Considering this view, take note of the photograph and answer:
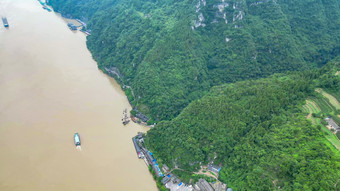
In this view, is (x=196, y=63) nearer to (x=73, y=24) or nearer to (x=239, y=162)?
(x=239, y=162)

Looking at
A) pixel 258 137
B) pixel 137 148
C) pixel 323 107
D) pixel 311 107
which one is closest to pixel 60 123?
pixel 137 148

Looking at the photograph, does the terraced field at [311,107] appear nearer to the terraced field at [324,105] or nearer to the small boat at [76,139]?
the terraced field at [324,105]

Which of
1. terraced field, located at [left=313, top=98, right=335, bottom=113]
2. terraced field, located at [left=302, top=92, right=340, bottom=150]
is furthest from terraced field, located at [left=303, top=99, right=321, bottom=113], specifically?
Result: terraced field, located at [left=313, top=98, right=335, bottom=113]

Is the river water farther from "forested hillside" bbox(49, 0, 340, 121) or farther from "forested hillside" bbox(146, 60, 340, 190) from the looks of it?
"forested hillside" bbox(146, 60, 340, 190)

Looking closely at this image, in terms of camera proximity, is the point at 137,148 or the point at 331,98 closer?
the point at 331,98

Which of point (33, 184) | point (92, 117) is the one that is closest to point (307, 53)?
point (92, 117)

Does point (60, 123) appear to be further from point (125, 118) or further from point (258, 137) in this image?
point (258, 137)
